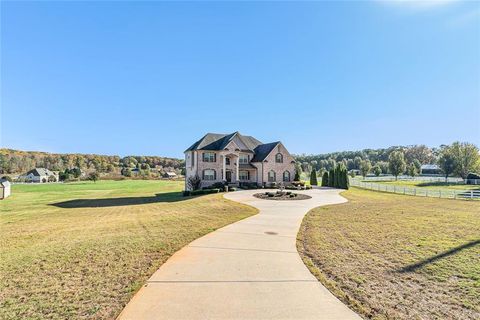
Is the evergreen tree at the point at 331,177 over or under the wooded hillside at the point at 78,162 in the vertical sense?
under

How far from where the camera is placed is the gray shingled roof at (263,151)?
3606 cm

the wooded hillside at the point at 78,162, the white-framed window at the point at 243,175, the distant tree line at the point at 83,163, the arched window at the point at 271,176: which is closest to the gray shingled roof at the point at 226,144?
the white-framed window at the point at 243,175

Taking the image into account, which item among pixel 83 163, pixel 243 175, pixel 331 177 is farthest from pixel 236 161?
pixel 83 163

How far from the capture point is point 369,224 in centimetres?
1137

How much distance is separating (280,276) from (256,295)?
107cm

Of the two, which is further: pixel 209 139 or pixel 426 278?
pixel 209 139

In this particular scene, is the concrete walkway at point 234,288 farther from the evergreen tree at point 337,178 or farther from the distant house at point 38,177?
the distant house at point 38,177

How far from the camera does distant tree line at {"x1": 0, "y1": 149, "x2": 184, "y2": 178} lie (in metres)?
107

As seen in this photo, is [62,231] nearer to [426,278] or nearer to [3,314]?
[3,314]

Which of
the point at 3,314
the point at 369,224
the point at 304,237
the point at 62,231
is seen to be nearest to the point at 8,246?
the point at 62,231

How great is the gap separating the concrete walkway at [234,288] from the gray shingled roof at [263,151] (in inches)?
1111

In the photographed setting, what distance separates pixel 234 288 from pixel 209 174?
2982 centimetres

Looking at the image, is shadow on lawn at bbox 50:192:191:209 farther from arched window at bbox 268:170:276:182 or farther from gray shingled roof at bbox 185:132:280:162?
arched window at bbox 268:170:276:182

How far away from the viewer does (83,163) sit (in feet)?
410
